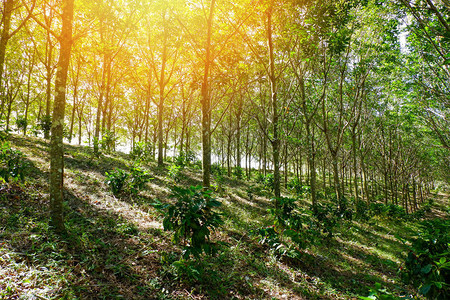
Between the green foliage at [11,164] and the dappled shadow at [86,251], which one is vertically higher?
the green foliage at [11,164]

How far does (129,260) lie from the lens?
450 centimetres

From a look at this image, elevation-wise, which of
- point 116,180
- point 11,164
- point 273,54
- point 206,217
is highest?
point 273,54

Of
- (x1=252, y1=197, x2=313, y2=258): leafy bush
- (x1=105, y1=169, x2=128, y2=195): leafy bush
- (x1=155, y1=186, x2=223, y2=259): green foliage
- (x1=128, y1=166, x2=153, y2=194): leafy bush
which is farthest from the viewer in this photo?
(x1=128, y1=166, x2=153, y2=194): leafy bush

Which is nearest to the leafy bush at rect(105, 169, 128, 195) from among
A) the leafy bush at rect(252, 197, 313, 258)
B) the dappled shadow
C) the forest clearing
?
the forest clearing

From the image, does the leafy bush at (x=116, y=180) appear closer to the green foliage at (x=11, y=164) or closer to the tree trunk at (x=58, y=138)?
the green foliage at (x=11, y=164)

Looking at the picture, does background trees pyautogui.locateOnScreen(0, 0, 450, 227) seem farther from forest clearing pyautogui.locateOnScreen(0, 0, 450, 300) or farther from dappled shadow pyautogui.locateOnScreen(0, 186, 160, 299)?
dappled shadow pyautogui.locateOnScreen(0, 186, 160, 299)

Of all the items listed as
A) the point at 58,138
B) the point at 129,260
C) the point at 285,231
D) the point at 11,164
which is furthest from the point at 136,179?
the point at 285,231

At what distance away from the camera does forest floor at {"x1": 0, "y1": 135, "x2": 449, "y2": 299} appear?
3.55 metres

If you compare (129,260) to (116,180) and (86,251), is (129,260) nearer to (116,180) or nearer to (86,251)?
(86,251)

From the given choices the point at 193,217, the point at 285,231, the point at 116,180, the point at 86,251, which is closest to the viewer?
the point at 193,217

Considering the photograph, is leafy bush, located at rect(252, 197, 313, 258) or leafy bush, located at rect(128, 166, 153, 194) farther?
leafy bush, located at rect(128, 166, 153, 194)

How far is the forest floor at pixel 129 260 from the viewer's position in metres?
3.55

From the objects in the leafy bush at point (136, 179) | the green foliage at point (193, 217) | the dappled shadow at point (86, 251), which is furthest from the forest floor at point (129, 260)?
the green foliage at point (193, 217)

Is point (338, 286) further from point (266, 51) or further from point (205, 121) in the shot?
point (266, 51)
